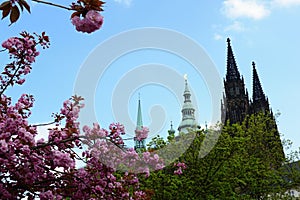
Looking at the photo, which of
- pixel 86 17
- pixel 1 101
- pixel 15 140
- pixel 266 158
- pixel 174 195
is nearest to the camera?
pixel 86 17

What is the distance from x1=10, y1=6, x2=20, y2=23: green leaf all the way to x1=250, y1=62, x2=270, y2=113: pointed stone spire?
64.3 meters

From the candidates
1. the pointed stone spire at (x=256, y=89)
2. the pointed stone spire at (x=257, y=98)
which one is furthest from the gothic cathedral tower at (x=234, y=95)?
the pointed stone spire at (x=256, y=89)

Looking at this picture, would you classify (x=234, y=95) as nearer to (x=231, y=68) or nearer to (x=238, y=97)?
(x=238, y=97)

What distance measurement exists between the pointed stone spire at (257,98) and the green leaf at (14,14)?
64.3 meters

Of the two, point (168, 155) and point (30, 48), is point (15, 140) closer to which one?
point (30, 48)

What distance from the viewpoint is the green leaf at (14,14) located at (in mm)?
3033

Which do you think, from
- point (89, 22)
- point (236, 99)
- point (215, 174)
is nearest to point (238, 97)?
point (236, 99)

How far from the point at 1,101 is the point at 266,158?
18.3m

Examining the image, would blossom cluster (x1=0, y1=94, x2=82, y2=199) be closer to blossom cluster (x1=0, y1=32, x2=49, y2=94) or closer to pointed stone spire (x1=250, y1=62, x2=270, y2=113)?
blossom cluster (x1=0, y1=32, x2=49, y2=94)

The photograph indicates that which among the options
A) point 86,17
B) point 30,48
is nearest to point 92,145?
point 30,48

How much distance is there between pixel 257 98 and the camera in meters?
69.1

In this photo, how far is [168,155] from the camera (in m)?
16.8

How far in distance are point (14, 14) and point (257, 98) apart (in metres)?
69.2

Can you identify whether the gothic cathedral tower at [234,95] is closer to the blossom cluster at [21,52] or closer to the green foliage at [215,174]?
the green foliage at [215,174]
